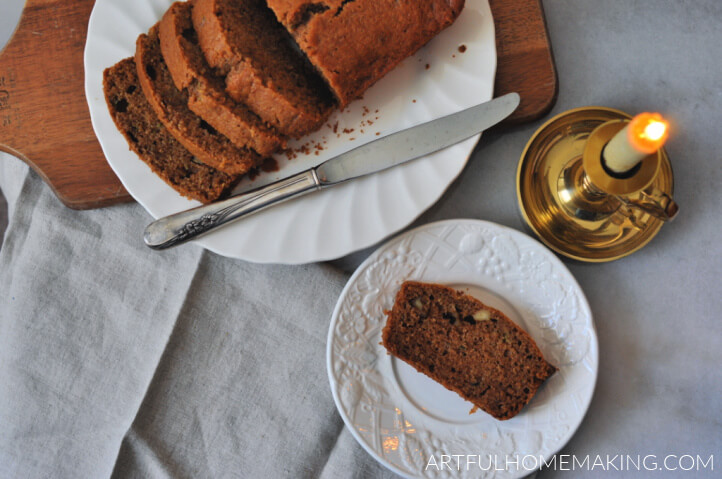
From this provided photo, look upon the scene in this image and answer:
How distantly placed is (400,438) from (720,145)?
1643 millimetres

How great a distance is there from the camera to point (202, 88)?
1.62 meters

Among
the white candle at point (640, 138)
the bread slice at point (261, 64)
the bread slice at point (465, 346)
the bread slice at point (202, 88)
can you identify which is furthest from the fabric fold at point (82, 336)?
the white candle at point (640, 138)

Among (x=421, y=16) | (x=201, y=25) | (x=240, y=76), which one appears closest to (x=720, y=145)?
(x=421, y=16)

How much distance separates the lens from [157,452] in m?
1.96

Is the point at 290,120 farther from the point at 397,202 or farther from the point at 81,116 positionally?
the point at 81,116

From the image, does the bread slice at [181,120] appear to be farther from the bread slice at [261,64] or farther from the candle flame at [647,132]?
the candle flame at [647,132]

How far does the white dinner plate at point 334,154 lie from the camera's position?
1827 millimetres

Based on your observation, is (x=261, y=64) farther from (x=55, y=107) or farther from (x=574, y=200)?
(x=574, y=200)

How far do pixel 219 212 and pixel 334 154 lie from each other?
0.47m

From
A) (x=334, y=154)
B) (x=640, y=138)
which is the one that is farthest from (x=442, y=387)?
(x=640, y=138)

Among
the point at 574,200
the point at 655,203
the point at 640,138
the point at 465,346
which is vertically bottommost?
the point at 465,346

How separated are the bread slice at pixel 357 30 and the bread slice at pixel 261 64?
118 mm

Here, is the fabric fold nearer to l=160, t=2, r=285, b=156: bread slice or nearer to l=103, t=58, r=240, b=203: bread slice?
l=103, t=58, r=240, b=203: bread slice

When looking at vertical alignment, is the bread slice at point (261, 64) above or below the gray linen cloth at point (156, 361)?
above
